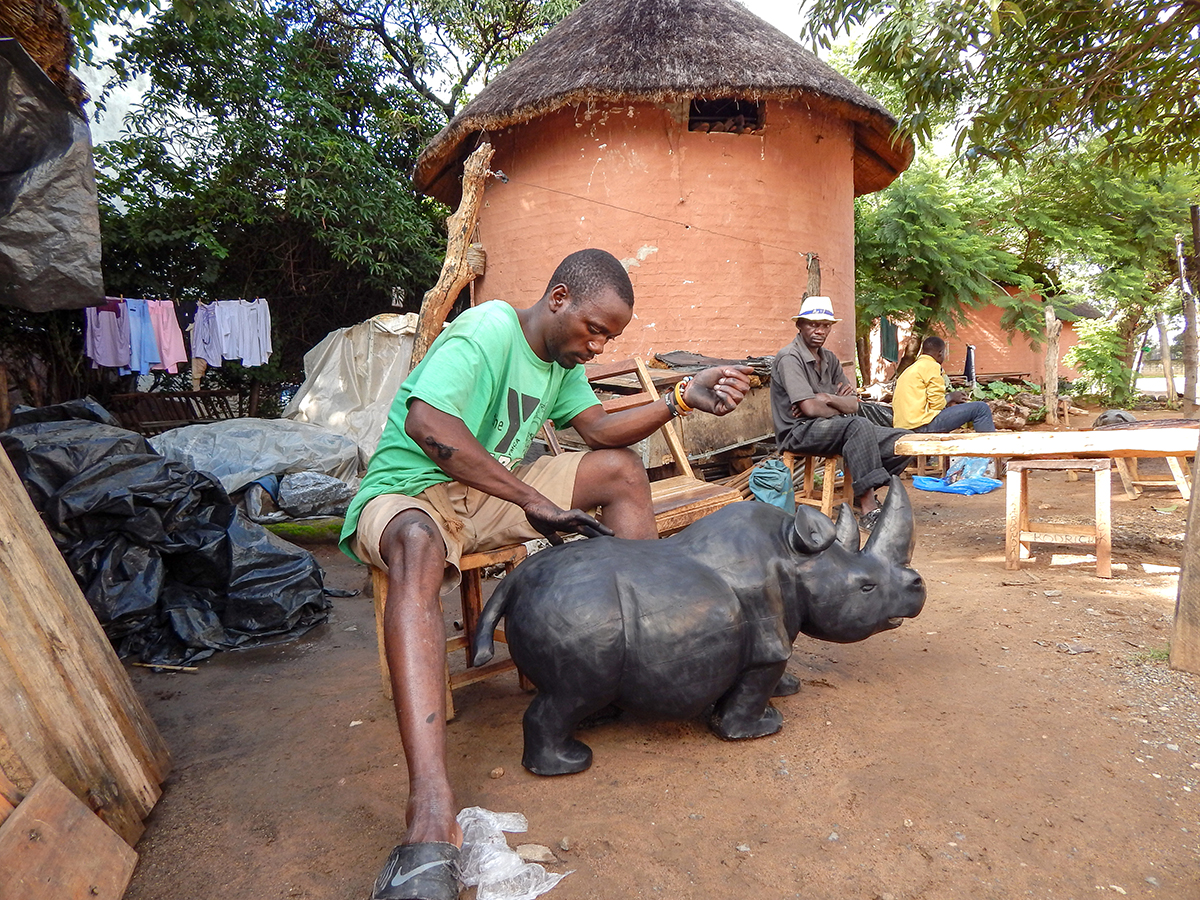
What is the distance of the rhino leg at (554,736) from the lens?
6.58 ft

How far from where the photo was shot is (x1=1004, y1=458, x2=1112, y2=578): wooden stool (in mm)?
3961

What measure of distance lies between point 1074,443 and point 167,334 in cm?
866

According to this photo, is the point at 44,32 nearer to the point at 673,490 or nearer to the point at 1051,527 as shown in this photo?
the point at 673,490

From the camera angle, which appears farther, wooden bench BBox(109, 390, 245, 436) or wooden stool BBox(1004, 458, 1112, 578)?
wooden bench BBox(109, 390, 245, 436)

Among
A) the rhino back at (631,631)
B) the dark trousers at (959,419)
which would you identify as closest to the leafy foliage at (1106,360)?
the dark trousers at (959,419)

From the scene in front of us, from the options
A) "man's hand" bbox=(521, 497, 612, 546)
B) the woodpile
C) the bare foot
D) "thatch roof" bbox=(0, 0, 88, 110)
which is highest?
"thatch roof" bbox=(0, 0, 88, 110)

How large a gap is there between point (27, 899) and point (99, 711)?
0.52m

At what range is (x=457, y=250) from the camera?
19.1 feet

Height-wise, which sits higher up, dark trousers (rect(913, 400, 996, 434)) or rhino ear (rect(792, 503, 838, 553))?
rhino ear (rect(792, 503, 838, 553))

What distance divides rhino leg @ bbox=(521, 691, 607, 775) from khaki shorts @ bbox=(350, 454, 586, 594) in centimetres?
44

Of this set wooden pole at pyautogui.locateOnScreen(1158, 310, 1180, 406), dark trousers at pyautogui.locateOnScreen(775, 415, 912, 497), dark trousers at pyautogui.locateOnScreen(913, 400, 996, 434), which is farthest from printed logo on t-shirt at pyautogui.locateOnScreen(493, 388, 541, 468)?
wooden pole at pyautogui.locateOnScreen(1158, 310, 1180, 406)

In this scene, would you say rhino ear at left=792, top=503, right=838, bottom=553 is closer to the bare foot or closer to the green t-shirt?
the green t-shirt

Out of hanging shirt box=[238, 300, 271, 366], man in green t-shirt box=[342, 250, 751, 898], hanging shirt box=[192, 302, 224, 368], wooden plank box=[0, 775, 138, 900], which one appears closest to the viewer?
wooden plank box=[0, 775, 138, 900]

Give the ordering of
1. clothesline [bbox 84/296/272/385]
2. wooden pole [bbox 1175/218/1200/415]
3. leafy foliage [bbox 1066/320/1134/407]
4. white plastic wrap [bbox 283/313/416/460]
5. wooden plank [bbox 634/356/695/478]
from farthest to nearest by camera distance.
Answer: leafy foliage [bbox 1066/320/1134/407]
wooden pole [bbox 1175/218/1200/415]
white plastic wrap [bbox 283/313/416/460]
clothesline [bbox 84/296/272/385]
wooden plank [bbox 634/356/695/478]
